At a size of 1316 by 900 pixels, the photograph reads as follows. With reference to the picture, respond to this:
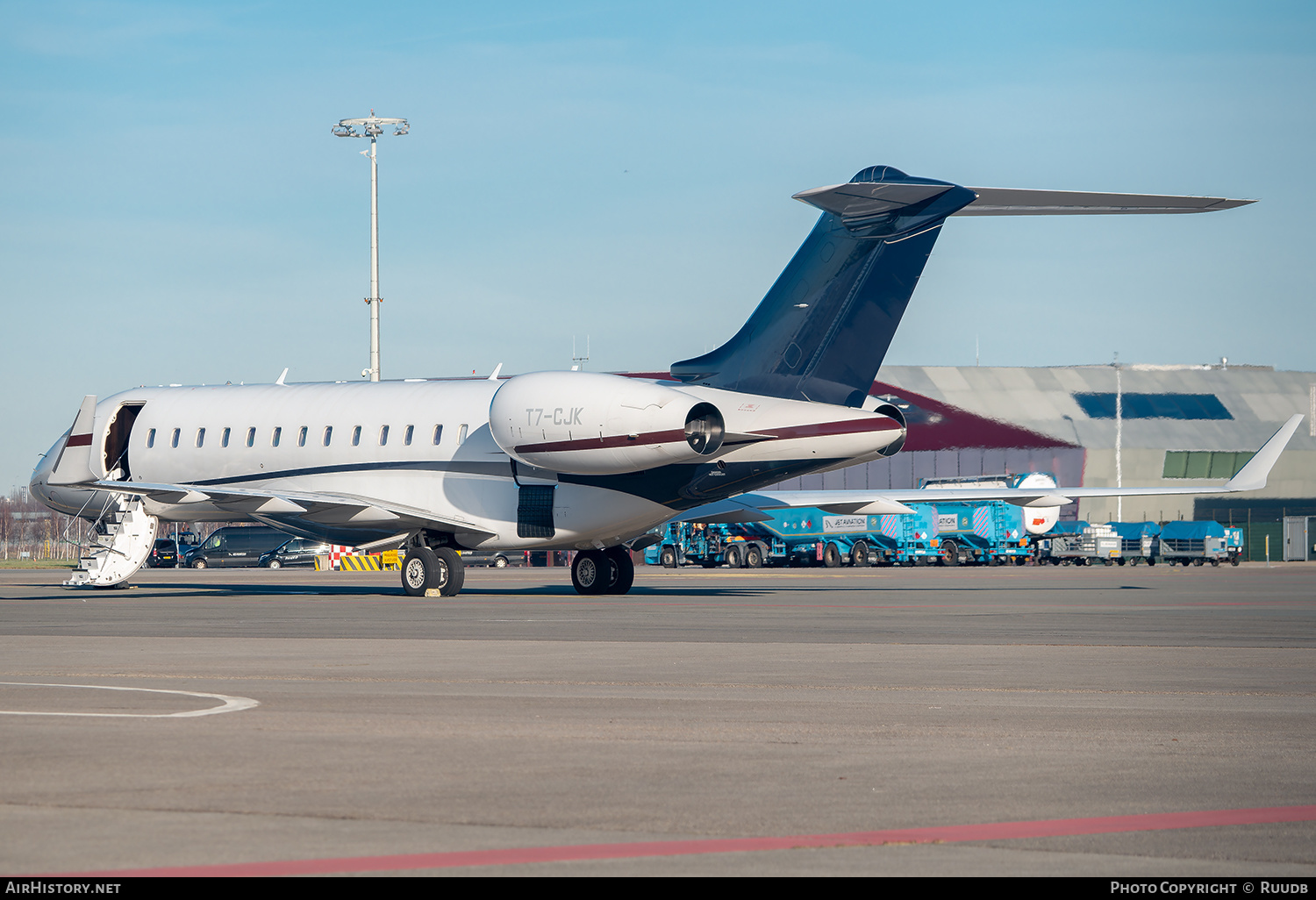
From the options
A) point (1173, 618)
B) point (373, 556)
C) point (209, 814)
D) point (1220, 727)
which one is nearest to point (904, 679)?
point (1220, 727)

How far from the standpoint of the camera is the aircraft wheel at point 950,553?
68.8 m

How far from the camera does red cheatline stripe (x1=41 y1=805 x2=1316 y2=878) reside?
6.30m

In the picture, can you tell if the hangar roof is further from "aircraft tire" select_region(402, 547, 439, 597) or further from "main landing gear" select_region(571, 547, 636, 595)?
"aircraft tire" select_region(402, 547, 439, 597)

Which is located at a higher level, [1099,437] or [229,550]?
[1099,437]

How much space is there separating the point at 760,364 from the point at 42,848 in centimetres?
2214

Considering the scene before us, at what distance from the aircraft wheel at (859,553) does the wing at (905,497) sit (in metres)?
30.7

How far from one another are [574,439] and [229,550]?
175ft

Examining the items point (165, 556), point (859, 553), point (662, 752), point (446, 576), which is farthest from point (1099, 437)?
point (662, 752)

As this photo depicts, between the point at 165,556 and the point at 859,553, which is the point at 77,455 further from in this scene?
the point at 165,556

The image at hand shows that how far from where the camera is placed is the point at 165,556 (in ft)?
261

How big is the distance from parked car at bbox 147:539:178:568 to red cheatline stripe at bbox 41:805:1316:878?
2924 inches

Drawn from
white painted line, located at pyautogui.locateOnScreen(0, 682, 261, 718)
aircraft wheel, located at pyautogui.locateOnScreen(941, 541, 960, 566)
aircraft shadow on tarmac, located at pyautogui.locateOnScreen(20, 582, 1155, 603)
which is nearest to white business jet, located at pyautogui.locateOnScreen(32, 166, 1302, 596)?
aircraft shadow on tarmac, located at pyautogui.locateOnScreen(20, 582, 1155, 603)

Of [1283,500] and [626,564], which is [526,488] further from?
[1283,500]

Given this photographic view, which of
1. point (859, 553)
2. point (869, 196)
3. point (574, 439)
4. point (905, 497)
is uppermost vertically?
point (869, 196)
